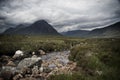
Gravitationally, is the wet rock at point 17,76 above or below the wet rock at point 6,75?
below

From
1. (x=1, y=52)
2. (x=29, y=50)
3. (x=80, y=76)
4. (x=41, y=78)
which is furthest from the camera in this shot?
(x=29, y=50)

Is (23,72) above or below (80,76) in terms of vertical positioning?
below

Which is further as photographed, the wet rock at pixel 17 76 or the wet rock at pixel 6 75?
the wet rock at pixel 6 75

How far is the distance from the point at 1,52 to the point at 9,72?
85.1 ft

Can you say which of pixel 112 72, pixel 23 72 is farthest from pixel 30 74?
pixel 112 72

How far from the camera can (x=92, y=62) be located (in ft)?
55.7

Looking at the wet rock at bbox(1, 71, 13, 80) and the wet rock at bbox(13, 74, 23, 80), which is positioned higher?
the wet rock at bbox(1, 71, 13, 80)

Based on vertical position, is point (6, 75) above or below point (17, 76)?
above

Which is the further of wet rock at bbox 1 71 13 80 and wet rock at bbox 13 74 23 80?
wet rock at bbox 1 71 13 80

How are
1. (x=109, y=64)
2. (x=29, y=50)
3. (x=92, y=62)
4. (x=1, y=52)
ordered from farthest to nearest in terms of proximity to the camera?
(x=29, y=50) → (x=1, y=52) → (x=92, y=62) → (x=109, y=64)

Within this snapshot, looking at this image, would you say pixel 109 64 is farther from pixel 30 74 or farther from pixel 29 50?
pixel 29 50

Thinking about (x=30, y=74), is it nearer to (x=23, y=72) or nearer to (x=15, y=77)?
(x=23, y=72)

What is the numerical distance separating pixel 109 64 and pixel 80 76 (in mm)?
4906

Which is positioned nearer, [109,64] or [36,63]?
[109,64]
